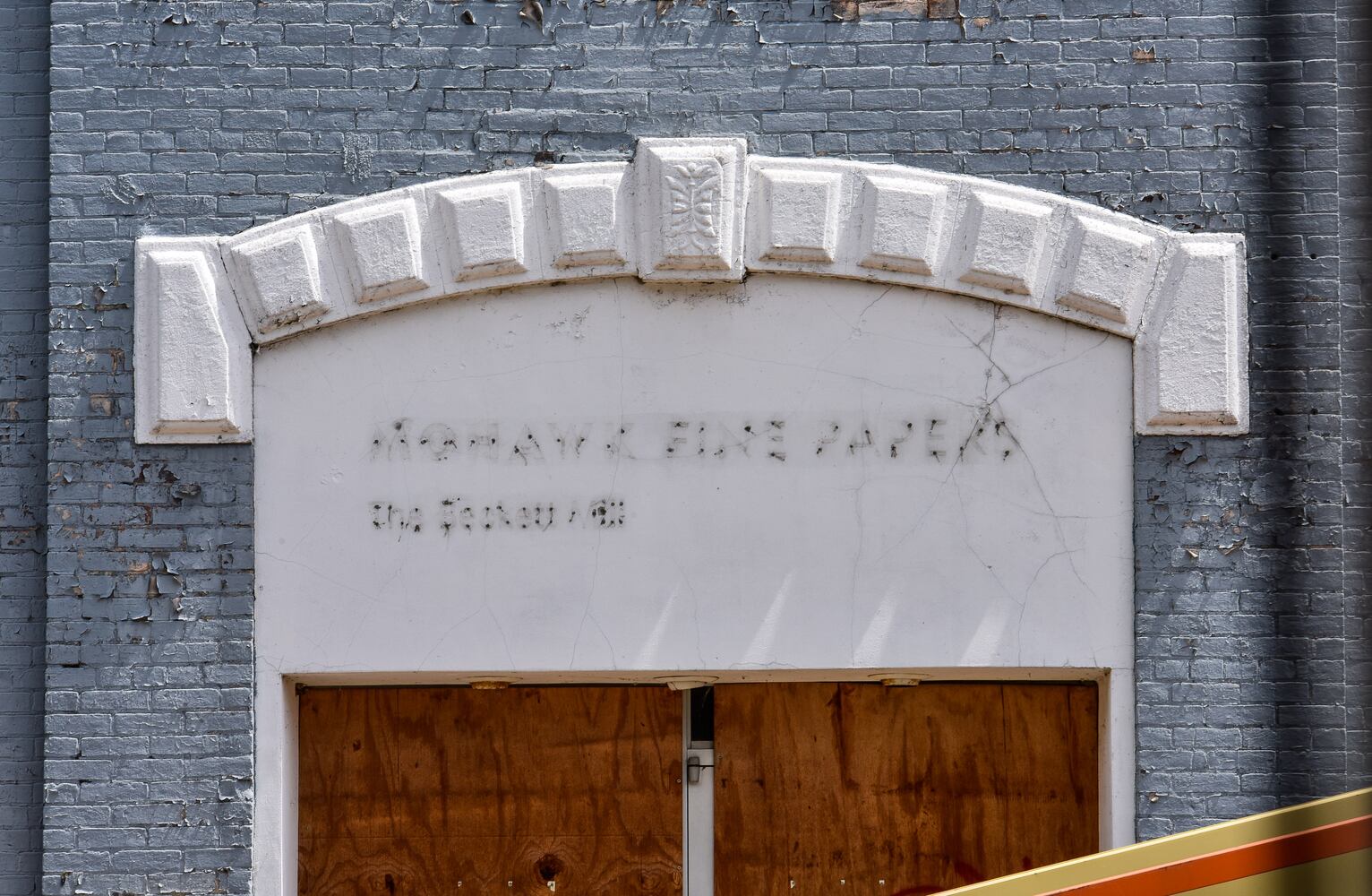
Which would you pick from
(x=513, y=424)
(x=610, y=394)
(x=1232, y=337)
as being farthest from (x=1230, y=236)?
(x=513, y=424)

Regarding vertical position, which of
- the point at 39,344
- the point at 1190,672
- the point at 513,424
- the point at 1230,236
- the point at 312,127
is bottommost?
the point at 1190,672

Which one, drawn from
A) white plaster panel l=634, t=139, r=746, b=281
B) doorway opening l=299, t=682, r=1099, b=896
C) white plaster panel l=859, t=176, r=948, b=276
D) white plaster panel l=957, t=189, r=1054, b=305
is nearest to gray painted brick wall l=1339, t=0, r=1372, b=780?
doorway opening l=299, t=682, r=1099, b=896

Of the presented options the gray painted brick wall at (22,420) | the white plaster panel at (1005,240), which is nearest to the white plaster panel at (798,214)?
the white plaster panel at (1005,240)

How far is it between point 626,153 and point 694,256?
0.47 metres

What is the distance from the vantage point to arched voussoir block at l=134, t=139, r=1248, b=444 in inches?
176

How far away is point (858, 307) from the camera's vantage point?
4.54 meters

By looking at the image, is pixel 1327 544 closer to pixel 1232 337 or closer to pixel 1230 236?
pixel 1232 337

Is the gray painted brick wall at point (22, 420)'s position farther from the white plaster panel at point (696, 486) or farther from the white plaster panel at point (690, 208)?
the white plaster panel at point (690, 208)

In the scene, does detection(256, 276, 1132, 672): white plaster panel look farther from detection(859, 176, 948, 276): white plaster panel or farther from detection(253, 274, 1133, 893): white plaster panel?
detection(859, 176, 948, 276): white plaster panel

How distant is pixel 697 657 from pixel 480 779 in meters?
0.99

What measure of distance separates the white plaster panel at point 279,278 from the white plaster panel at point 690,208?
1155mm

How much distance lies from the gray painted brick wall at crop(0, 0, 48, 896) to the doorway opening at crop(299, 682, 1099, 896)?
3.09 feet

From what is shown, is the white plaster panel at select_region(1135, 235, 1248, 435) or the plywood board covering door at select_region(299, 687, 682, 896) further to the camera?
the plywood board covering door at select_region(299, 687, 682, 896)

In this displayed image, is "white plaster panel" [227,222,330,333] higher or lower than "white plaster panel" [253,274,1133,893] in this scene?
higher
